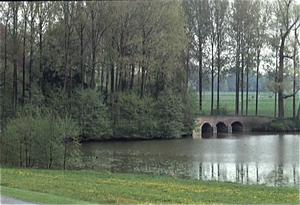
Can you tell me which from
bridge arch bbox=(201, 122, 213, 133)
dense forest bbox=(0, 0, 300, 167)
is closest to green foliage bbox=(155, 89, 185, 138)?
dense forest bbox=(0, 0, 300, 167)

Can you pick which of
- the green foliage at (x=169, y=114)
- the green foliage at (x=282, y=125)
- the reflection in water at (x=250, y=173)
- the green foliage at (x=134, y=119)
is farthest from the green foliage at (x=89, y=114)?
the green foliage at (x=282, y=125)

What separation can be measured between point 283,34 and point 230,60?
7.18m

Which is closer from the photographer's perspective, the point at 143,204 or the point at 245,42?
the point at 143,204

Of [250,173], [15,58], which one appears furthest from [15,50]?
[250,173]

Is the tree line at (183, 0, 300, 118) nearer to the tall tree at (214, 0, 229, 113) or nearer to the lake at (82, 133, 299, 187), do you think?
the tall tree at (214, 0, 229, 113)

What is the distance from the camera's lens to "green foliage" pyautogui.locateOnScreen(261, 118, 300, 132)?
55559 millimetres

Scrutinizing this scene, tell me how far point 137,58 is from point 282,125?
765 inches

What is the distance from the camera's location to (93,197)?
618 inches

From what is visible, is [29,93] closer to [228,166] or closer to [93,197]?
[228,166]

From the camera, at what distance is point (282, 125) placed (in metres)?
55.6

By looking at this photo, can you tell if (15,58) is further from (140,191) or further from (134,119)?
(140,191)

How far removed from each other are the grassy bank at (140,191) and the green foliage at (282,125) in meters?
35.7

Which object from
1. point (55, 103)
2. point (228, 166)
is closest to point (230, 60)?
point (55, 103)

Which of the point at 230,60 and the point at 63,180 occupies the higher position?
the point at 230,60
